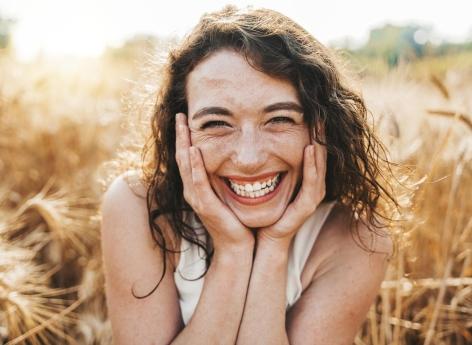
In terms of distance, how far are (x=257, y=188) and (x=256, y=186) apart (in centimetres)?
1

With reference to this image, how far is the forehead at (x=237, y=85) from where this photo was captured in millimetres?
1889

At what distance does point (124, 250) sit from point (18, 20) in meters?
3.06

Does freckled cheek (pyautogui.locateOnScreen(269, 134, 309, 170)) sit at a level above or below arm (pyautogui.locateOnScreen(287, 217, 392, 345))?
above

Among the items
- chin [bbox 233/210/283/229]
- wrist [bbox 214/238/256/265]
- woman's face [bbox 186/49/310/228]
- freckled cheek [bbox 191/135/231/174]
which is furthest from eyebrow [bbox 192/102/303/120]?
wrist [bbox 214/238/256/265]

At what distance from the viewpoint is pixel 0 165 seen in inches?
148

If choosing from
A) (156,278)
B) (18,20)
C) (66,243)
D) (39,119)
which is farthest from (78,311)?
(18,20)

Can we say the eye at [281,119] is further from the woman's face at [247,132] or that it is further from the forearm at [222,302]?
the forearm at [222,302]

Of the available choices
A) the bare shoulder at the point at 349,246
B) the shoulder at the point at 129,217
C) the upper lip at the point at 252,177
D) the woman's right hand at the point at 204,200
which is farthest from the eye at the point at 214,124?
the bare shoulder at the point at 349,246

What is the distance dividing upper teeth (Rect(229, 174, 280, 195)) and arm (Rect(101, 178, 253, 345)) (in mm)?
237

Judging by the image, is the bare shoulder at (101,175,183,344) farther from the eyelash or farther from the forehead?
the forehead

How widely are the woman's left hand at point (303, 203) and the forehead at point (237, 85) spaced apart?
262mm

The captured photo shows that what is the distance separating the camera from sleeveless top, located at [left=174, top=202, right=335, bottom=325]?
2.21 meters

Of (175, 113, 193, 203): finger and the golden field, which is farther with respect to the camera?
the golden field

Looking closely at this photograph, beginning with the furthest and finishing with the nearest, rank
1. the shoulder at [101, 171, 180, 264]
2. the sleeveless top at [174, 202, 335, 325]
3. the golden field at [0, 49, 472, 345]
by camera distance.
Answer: the golden field at [0, 49, 472, 345] < the sleeveless top at [174, 202, 335, 325] < the shoulder at [101, 171, 180, 264]
